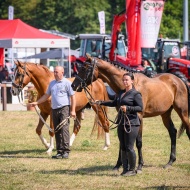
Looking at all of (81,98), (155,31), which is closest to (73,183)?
(81,98)

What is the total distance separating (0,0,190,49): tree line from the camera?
64.5 metres

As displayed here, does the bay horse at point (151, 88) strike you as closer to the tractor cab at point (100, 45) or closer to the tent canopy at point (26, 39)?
the tent canopy at point (26, 39)

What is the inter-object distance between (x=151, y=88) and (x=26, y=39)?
714 inches

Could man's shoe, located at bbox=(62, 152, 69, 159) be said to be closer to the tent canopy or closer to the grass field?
the grass field

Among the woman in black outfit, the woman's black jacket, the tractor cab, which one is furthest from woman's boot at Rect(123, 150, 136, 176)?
the tractor cab

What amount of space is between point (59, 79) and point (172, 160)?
2.64m

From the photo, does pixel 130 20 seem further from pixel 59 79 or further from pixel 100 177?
pixel 100 177

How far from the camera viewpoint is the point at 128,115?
453 inches

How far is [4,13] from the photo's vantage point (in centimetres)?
6494

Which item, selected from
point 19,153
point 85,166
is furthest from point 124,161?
point 19,153

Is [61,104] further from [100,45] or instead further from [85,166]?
[100,45]

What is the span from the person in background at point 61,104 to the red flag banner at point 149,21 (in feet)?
45.4

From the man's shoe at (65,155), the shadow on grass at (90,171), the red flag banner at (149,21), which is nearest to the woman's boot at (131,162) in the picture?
the shadow on grass at (90,171)

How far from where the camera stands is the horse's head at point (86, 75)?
12.4 metres
